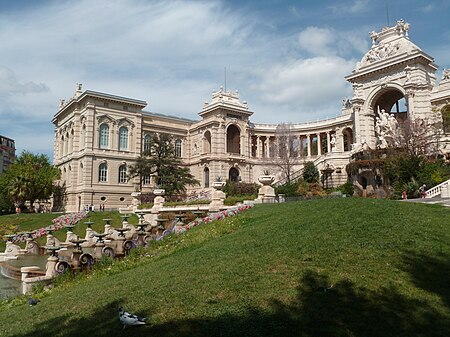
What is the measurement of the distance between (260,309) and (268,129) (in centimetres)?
5749

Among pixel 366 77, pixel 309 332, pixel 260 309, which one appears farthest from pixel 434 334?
pixel 366 77

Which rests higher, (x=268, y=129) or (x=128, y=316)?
(x=268, y=129)

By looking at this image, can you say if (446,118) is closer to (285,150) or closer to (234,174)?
(285,150)

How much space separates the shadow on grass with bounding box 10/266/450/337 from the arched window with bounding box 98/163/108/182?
45608mm

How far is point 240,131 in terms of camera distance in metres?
58.4

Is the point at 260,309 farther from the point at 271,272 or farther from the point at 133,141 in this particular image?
the point at 133,141

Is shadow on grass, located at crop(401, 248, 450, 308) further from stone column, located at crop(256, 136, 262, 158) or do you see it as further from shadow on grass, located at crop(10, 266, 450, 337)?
stone column, located at crop(256, 136, 262, 158)

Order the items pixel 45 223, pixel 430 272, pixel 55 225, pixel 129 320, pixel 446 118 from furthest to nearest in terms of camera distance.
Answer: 1. pixel 446 118
2. pixel 45 223
3. pixel 55 225
4. pixel 430 272
5. pixel 129 320

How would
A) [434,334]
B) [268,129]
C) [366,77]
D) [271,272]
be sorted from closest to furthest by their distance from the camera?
[434,334] < [271,272] < [366,77] < [268,129]

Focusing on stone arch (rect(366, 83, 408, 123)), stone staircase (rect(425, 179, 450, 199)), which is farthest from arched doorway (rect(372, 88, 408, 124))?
stone staircase (rect(425, 179, 450, 199))

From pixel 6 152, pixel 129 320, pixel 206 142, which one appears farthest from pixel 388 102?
pixel 6 152

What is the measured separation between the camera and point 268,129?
63.0 m

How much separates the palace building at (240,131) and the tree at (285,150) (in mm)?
186

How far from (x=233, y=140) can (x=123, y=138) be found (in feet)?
55.9
